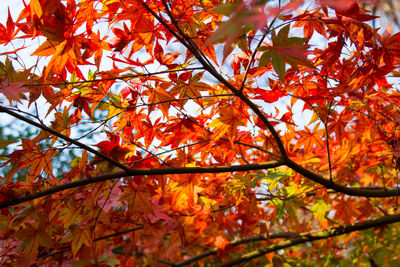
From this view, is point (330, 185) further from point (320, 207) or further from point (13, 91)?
point (13, 91)

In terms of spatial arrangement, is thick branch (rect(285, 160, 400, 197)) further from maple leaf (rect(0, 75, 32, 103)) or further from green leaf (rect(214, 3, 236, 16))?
maple leaf (rect(0, 75, 32, 103))

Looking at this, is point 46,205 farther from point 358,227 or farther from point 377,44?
point 358,227

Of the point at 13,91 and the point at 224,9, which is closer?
the point at 224,9

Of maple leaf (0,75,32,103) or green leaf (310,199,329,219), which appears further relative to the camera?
green leaf (310,199,329,219)

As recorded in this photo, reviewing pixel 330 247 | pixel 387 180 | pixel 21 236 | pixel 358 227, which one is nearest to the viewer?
pixel 21 236

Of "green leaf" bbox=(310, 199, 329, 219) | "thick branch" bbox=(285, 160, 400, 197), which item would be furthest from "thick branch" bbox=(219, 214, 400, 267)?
"thick branch" bbox=(285, 160, 400, 197)

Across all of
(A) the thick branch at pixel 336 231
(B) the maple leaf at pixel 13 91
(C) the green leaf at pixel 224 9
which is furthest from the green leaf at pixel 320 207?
(B) the maple leaf at pixel 13 91

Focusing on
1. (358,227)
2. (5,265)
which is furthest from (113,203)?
(358,227)

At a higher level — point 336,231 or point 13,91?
point 13,91

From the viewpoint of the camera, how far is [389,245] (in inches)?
85.4

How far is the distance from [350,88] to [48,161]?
1.04 metres

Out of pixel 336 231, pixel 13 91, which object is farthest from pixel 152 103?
pixel 336 231

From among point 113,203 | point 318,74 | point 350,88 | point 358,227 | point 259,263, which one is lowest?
point 259,263

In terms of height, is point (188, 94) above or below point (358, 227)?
above
